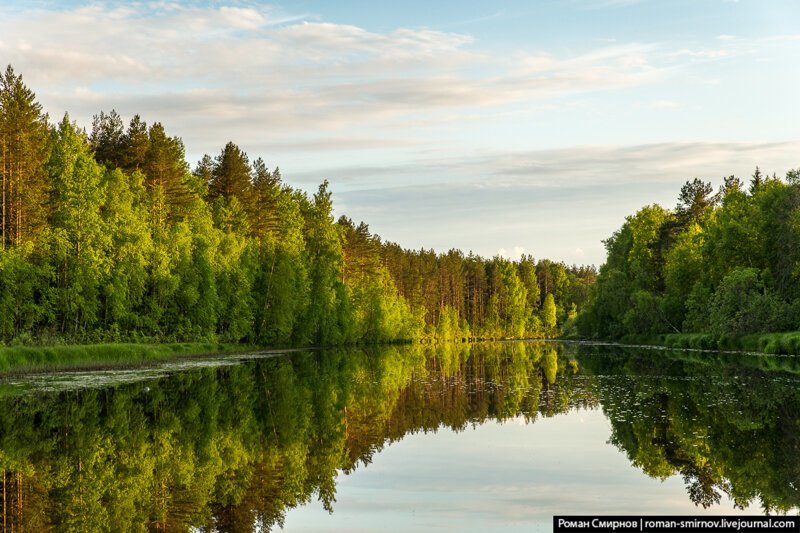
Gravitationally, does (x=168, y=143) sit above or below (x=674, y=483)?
above

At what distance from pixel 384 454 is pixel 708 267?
2881 inches

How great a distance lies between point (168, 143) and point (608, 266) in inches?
2785

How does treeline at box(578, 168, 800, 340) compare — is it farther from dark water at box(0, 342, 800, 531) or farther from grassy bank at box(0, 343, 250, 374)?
grassy bank at box(0, 343, 250, 374)

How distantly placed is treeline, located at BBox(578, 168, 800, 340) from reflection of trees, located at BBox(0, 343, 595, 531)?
1220 inches

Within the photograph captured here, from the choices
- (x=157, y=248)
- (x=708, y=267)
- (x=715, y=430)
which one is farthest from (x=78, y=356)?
(x=708, y=267)

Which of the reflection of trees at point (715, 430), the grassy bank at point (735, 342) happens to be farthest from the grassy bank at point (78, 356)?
the grassy bank at point (735, 342)

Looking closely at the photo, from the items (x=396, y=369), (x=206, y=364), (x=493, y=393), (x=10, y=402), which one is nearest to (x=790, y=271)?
(x=396, y=369)

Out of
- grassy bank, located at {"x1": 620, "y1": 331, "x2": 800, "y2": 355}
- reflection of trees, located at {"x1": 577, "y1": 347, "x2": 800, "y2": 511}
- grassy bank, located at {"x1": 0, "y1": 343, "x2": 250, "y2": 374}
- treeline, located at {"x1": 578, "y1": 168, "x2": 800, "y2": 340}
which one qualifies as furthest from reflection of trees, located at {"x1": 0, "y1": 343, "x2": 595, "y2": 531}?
treeline, located at {"x1": 578, "y1": 168, "x2": 800, "y2": 340}

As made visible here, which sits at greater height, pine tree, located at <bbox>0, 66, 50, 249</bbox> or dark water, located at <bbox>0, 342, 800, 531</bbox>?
pine tree, located at <bbox>0, 66, 50, 249</bbox>

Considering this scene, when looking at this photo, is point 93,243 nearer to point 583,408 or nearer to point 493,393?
point 493,393

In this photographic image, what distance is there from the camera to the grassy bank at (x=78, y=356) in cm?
4281

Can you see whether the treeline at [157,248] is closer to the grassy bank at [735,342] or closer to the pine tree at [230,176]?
the pine tree at [230,176]

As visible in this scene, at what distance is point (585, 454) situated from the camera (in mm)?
21047

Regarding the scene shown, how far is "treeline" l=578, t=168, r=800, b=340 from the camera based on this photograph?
69875mm
